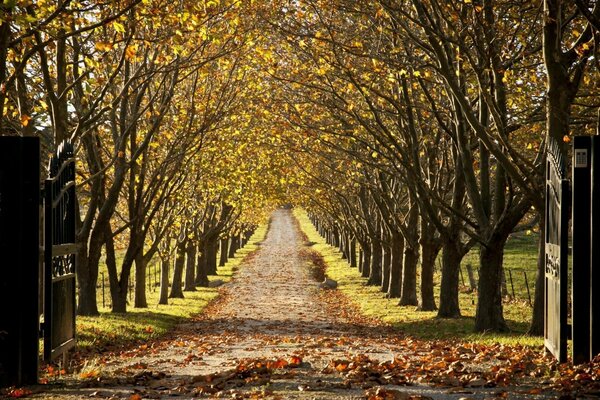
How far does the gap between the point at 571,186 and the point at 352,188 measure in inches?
1129

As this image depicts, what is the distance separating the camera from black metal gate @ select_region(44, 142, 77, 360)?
28.6ft

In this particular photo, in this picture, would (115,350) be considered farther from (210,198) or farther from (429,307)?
(210,198)

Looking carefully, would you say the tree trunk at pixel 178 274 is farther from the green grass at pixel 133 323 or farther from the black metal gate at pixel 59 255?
the black metal gate at pixel 59 255

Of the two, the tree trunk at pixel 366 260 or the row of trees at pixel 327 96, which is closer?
the row of trees at pixel 327 96

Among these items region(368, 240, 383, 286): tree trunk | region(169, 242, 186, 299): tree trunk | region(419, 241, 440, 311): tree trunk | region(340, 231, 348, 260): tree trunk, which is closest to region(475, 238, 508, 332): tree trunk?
region(419, 241, 440, 311): tree trunk

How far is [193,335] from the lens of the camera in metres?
20.5

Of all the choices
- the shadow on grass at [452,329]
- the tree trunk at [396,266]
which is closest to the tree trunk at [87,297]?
the shadow on grass at [452,329]

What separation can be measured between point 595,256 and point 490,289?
8.36 m

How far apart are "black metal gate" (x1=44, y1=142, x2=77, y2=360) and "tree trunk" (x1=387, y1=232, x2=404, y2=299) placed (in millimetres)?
22117

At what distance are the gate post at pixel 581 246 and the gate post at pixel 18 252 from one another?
18.5 ft

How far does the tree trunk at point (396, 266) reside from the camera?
103 ft

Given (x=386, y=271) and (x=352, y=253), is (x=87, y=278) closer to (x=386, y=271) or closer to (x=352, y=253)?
(x=386, y=271)

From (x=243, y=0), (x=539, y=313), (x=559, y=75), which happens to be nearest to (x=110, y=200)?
(x=243, y=0)

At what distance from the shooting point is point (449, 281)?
73.5 ft
